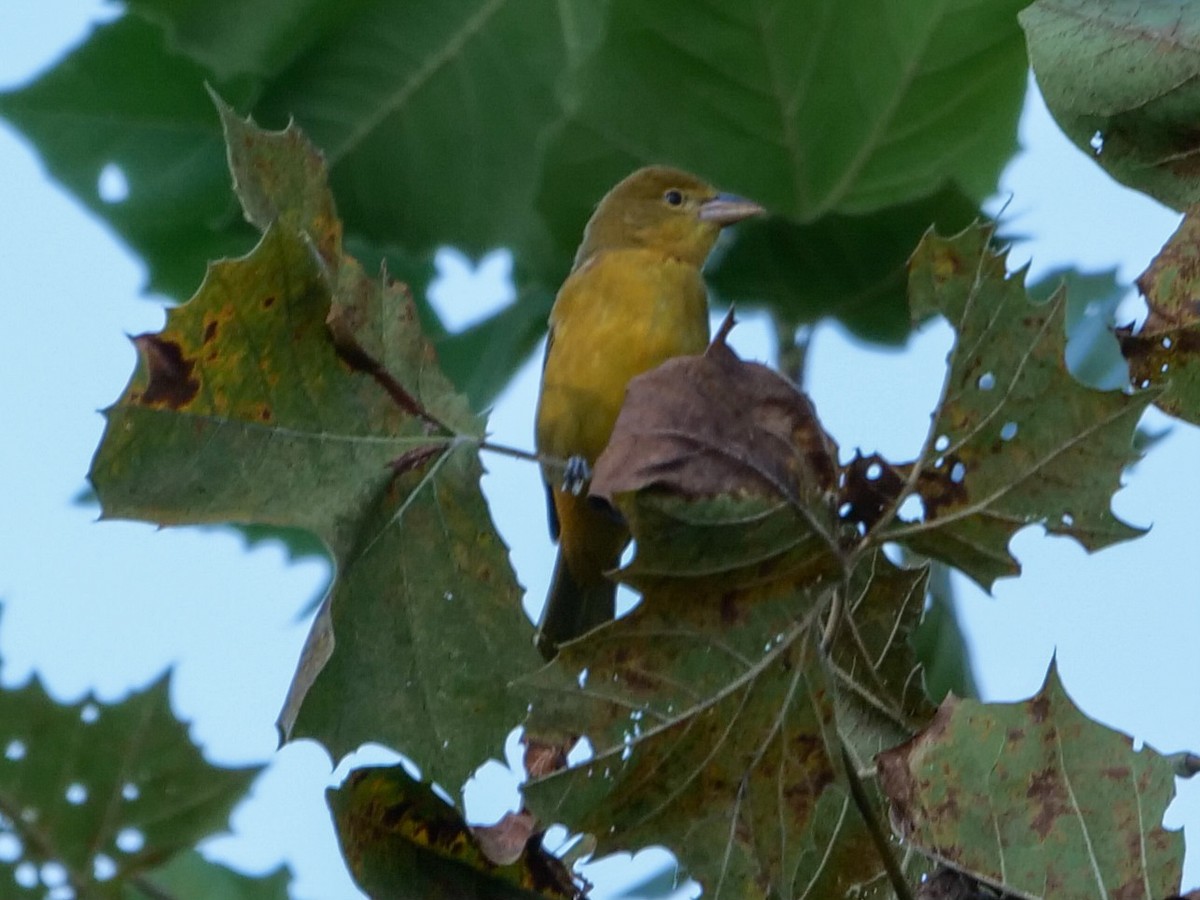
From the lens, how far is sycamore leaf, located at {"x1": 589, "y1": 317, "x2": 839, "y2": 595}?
1641 millimetres

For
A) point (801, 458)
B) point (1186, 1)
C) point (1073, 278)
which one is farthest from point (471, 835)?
point (1073, 278)

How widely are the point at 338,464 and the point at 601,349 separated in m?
1.74

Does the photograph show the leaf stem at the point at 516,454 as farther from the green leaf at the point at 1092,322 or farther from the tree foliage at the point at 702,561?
the green leaf at the point at 1092,322

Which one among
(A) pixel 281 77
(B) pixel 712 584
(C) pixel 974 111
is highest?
(A) pixel 281 77

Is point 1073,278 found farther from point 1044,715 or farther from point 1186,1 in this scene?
point 1044,715

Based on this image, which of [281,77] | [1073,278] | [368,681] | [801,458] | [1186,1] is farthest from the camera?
[1073,278]

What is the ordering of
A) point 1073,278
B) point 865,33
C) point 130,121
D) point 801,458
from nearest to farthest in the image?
point 801,458 < point 865,33 < point 130,121 < point 1073,278

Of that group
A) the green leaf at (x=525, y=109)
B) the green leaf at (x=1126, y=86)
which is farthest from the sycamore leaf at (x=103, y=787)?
the green leaf at (x=1126, y=86)

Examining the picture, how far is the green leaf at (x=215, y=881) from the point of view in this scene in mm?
2949

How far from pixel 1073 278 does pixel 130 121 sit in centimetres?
208

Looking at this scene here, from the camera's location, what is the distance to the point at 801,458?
1710mm

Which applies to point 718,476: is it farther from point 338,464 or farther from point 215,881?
point 215,881

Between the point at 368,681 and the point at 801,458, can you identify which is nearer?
the point at 801,458

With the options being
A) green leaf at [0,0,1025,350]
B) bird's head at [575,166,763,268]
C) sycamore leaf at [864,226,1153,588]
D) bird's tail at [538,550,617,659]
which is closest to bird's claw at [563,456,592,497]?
green leaf at [0,0,1025,350]
